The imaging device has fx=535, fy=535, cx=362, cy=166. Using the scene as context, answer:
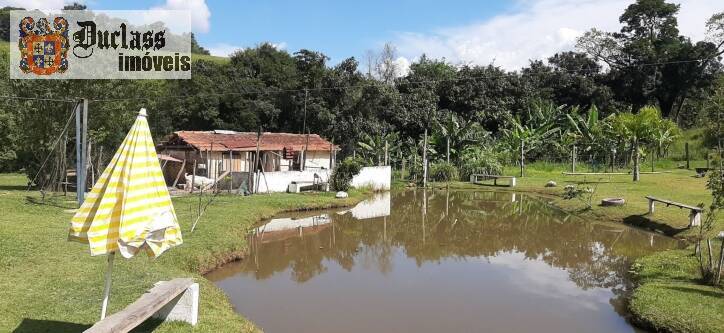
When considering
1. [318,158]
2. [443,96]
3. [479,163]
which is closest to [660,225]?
[479,163]

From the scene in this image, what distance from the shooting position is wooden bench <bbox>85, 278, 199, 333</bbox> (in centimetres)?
547

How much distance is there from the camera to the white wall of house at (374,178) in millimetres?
25391

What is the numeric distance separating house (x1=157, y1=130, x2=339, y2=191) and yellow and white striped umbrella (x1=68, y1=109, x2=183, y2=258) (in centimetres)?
1558

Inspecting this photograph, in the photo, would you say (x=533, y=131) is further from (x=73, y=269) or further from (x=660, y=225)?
(x=73, y=269)

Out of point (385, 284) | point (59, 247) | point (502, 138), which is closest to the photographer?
point (59, 247)

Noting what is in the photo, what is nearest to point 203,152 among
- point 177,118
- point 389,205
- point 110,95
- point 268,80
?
point 110,95

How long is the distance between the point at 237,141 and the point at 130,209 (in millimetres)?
22075

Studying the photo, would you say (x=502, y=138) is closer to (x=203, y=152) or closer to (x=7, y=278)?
(x=203, y=152)

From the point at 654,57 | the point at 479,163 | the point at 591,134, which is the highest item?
the point at 654,57

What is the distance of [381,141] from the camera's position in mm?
30594

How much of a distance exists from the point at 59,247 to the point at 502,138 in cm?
2859

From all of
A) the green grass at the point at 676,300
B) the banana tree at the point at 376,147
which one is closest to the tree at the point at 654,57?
the banana tree at the point at 376,147

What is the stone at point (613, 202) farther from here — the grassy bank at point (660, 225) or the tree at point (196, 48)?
the tree at point (196, 48)

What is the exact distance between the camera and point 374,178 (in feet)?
86.7
